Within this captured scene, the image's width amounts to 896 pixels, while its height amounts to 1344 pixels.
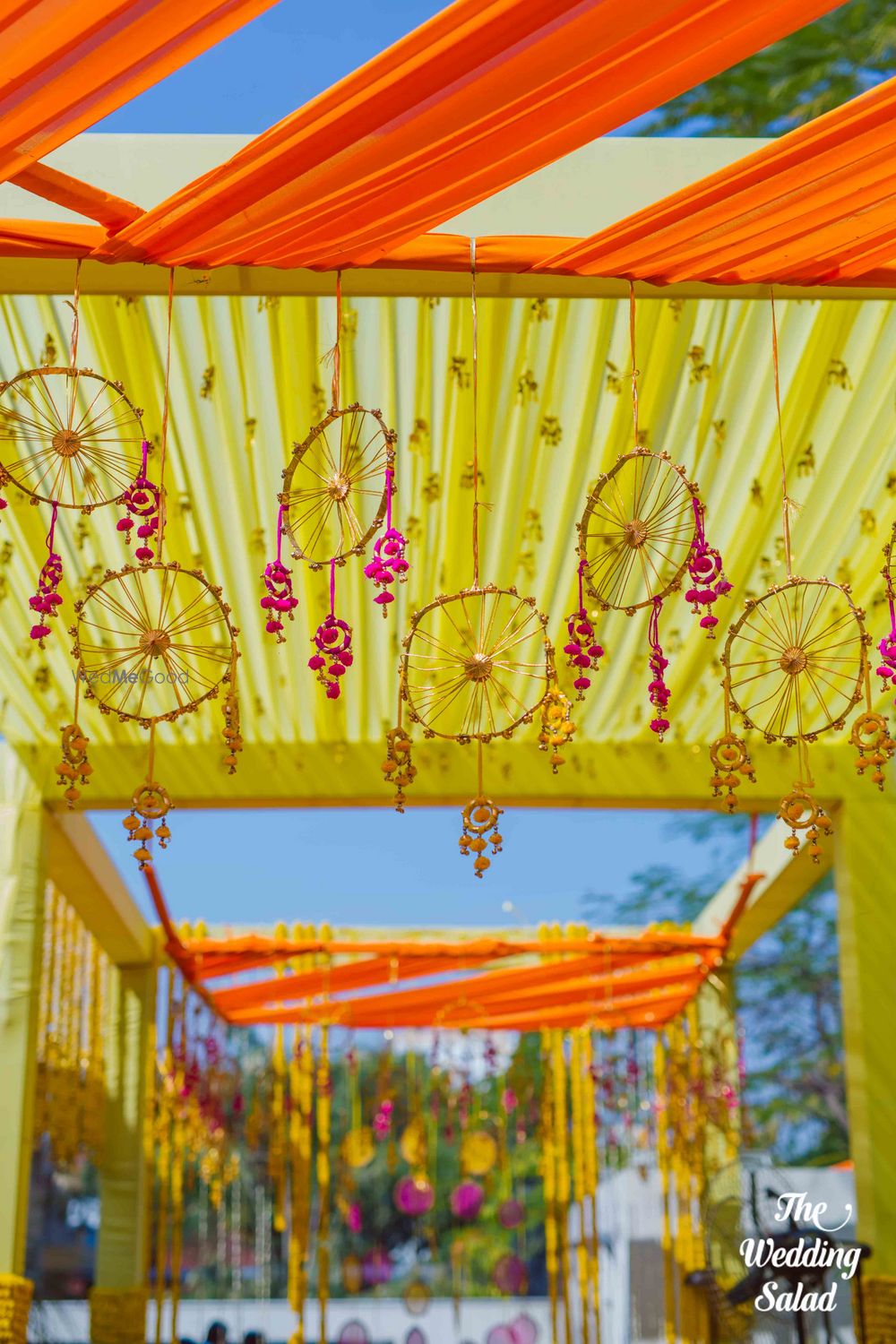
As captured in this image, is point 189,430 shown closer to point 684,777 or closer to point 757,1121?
point 684,777

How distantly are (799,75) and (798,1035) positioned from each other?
11.1m

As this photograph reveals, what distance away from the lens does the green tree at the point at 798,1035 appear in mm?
17000

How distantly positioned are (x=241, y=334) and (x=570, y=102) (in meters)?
1.76

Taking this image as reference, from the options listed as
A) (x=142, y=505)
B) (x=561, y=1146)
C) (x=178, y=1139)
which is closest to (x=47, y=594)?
(x=142, y=505)

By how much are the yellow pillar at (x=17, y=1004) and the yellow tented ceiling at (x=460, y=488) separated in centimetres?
20

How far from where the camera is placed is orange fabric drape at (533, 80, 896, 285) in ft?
10.3

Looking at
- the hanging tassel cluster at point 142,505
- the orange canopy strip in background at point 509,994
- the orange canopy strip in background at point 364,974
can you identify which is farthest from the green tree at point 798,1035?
the hanging tassel cluster at point 142,505

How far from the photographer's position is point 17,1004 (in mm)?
6051

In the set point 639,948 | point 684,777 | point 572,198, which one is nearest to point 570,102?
point 572,198

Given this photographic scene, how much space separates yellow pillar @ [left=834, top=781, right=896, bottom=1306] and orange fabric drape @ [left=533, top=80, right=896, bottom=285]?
3.28m

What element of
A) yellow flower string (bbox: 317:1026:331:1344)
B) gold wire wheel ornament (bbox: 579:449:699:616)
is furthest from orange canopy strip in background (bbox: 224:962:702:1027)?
gold wire wheel ornament (bbox: 579:449:699:616)

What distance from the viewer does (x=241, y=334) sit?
4.54 metres

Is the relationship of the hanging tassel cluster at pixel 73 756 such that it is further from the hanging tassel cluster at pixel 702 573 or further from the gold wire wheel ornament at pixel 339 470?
the hanging tassel cluster at pixel 702 573

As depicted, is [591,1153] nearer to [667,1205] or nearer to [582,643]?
[667,1205]
